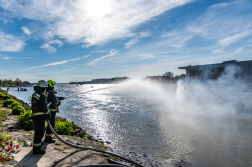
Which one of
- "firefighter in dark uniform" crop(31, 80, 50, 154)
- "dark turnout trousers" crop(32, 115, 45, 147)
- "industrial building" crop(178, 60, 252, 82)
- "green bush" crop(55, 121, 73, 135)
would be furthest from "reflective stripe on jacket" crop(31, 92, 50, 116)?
"industrial building" crop(178, 60, 252, 82)

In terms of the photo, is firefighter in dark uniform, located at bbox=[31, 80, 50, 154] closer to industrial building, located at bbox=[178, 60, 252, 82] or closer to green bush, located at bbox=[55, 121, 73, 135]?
green bush, located at bbox=[55, 121, 73, 135]

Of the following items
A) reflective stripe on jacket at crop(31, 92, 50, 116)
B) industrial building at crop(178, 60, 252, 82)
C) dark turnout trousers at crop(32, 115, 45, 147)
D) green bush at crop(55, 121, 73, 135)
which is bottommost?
green bush at crop(55, 121, 73, 135)

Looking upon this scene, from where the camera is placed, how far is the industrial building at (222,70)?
2429 centimetres

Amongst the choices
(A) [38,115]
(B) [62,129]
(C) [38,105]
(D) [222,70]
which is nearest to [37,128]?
(A) [38,115]

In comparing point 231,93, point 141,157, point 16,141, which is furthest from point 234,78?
point 16,141

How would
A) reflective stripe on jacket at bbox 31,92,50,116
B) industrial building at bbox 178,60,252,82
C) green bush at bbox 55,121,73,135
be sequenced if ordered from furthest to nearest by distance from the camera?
industrial building at bbox 178,60,252,82 → green bush at bbox 55,121,73,135 → reflective stripe on jacket at bbox 31,92,50,116

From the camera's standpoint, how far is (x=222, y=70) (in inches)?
1096

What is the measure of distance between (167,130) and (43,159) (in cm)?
1006

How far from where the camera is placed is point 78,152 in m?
5.93

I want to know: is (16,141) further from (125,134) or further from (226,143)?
(226,143)

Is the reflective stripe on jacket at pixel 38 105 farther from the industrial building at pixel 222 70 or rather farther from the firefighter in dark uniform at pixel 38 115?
the industrial building at pixel 222 70

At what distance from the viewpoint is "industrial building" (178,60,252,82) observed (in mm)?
24294

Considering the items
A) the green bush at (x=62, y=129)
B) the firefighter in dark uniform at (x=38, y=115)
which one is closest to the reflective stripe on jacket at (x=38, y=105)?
the firefighter in dark uniform at (x=38, y=115)

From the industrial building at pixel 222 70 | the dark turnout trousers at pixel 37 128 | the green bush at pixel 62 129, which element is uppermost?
the industrial building at pixel 222 70
